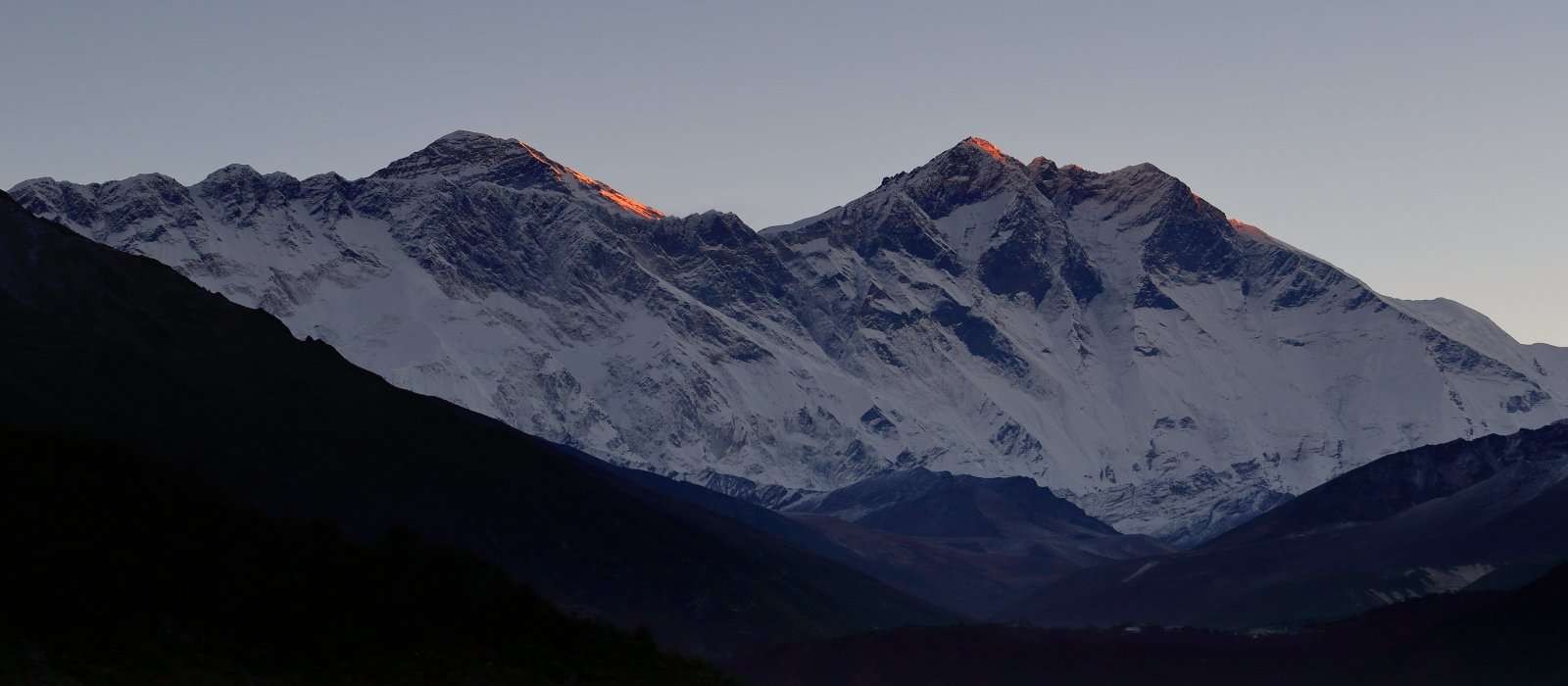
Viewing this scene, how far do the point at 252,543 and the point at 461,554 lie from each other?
16.4 metres

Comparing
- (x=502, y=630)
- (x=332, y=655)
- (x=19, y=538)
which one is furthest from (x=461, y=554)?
(x=19, y=538)

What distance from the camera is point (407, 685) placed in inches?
3639

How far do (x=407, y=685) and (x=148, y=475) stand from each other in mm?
15858

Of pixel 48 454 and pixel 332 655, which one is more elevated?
pixel 48 454

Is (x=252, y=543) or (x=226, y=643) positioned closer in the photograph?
(x=226, y=643)

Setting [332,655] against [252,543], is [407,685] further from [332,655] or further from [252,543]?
[252,543]

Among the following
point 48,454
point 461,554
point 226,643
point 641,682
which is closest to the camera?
point 226,643

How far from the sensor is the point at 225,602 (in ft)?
302

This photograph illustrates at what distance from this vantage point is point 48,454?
95.6 meters

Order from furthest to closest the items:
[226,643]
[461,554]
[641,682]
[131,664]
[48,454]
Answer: [461,554] → [641,682] → [48,454] → [226,643] → [131,664]

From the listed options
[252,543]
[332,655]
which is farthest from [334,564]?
[332,655]

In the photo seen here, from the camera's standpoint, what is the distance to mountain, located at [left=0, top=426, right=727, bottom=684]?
84.4 metres

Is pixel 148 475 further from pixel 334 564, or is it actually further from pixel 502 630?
pixel 502 630

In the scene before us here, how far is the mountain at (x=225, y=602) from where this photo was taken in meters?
84.4
